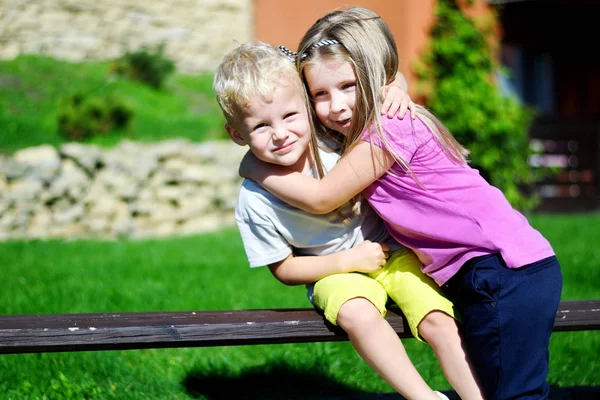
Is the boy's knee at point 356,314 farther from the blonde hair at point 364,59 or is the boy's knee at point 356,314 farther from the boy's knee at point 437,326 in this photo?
the blonde hair at point 364,59

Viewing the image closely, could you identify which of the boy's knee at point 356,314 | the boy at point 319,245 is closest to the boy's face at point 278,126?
the boy at point 319,245

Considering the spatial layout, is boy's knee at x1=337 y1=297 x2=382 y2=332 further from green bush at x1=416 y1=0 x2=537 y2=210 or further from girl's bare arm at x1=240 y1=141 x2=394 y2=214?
green bush at x1=416 y1=0 x2=537 y2=210

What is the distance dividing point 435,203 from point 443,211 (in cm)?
4

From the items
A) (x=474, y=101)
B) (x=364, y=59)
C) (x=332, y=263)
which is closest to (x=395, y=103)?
(x=364, y=59)

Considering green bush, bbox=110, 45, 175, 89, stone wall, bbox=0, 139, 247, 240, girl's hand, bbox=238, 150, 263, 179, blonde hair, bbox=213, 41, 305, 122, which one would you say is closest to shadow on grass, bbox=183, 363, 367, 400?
girl's hand, bbox=238, 150, 263, 179

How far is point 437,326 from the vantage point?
7.53 ft

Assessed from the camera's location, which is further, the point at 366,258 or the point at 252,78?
the point at 366,258

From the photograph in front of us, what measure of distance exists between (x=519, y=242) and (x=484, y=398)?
0.53 metres

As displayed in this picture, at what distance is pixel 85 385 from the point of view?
2.91m

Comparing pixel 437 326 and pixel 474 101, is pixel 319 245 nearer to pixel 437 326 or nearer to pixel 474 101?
pixel 437 326

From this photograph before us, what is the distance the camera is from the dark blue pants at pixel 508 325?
218 cm

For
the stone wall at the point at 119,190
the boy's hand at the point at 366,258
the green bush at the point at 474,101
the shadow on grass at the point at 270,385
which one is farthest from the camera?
the green bush at the point at 474,101

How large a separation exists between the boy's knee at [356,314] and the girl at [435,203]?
0.85 feet

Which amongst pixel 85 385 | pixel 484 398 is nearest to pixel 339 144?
pixel 484 398
